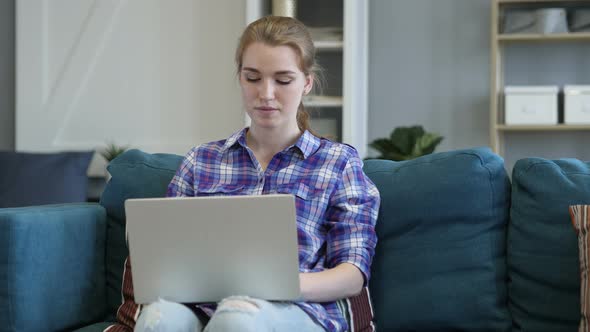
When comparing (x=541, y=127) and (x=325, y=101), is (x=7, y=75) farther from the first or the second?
(x=541, y=127)

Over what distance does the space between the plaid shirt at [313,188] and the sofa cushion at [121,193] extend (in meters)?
0.12

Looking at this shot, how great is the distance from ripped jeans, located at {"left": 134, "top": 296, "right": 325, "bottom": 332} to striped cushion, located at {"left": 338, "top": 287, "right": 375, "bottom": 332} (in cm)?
17

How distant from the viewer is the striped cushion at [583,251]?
5.17 ft

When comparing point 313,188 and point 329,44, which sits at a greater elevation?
point 329,44

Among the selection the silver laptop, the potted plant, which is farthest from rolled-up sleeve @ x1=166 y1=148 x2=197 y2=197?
the potted plant

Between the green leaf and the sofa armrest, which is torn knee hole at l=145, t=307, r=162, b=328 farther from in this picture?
the green leaf

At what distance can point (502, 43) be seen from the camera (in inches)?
142

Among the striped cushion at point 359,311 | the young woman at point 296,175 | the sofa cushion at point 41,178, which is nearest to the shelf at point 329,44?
the sofa cushion at point 41,178

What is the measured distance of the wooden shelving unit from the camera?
11.1 feet

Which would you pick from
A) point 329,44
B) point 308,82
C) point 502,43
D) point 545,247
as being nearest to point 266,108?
point 308,82

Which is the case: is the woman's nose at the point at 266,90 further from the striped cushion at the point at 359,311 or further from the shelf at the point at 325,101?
the shelf at the point at 325,101

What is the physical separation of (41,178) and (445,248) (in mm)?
2375

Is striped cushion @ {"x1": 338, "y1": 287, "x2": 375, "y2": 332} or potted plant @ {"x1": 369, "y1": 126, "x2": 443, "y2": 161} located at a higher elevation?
potted plant @ {"x1": 369, "y1": 126, "x2": 443, "y2": 161}

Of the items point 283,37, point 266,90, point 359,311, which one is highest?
point 283,37
